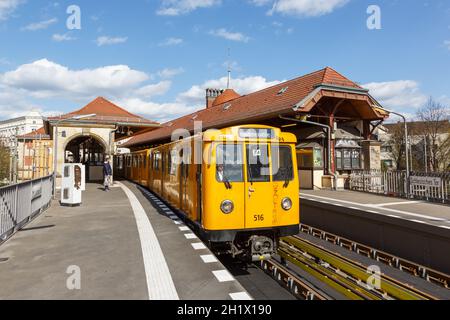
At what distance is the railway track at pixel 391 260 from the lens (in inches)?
284

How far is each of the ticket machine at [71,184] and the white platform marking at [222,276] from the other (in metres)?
8.89

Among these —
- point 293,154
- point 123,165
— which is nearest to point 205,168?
point 293,154

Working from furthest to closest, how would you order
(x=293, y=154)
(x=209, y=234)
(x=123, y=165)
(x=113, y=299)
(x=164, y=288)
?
(x=123, y=165) < (x=293, y=154) < (x=209, y=234) < (x=164, y=288) < (x=113, y=299)

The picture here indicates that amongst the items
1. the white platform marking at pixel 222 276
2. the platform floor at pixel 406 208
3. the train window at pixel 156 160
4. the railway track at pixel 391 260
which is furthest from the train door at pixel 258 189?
the train window at pixel 156 160

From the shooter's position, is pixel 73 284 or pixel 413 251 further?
pixel 413 251

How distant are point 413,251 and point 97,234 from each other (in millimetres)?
8391

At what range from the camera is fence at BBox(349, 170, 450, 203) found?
39.3ft

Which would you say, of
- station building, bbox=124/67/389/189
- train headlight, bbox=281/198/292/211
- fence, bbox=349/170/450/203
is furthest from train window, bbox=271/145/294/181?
station building, bbox=124/67/389/189

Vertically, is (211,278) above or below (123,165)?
below

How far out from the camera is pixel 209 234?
6.11 m

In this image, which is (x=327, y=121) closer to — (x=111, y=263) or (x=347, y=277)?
(x=347, y=277)

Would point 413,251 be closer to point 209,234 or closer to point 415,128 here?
point 209,234

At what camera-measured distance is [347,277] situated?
7.12 m

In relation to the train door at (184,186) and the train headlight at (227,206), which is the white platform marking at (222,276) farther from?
the train door at (184,186)
